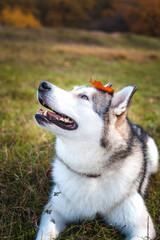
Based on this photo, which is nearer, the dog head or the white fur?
the dog head

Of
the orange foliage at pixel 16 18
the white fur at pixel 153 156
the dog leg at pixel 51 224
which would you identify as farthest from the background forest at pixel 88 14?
the dog leg at pixel 51 224

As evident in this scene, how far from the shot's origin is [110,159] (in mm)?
2021

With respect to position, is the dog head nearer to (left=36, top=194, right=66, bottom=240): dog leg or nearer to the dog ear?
the dog ear

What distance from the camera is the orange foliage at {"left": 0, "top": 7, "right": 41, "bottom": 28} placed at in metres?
32.2

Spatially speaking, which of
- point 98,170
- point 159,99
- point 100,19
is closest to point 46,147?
point 98,170

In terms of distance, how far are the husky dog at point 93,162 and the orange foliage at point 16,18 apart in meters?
36.6

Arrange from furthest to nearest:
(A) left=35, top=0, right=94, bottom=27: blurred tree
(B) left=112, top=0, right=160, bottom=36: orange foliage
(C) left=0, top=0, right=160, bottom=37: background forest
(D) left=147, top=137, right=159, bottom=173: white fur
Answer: (A) left=35, top=0, right=94, bottom=27: blurred tree
(C) left=0, top=0, right=160, bottom=37: background forest
(B) left=112, top=0, right=160, bottom=36: orange foliage
(D) left=147, top=137, right=159, bottom=173: white fur

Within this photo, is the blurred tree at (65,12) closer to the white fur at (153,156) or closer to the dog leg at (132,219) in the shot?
the white fur at (153,156)

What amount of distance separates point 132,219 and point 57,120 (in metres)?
1.29

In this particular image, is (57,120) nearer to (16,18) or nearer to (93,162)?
(93,162)

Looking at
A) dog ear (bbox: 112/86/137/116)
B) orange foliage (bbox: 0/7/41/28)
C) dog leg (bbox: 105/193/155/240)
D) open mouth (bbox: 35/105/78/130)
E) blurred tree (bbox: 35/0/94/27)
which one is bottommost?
orange foliage (bbox: 0/7/41/28)

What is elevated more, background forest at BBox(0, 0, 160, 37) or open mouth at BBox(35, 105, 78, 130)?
open mouth at BBox(35, 105, 78, 130)

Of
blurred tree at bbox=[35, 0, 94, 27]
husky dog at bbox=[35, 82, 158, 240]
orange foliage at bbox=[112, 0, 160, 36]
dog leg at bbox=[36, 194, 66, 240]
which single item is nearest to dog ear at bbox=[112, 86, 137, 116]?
husky dog at bbox=[35, 82, 158, 240]

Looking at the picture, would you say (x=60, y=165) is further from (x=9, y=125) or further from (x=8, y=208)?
(x=9, y=125)
